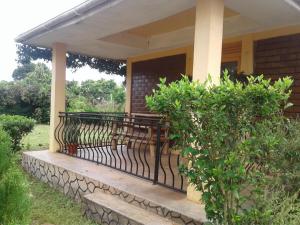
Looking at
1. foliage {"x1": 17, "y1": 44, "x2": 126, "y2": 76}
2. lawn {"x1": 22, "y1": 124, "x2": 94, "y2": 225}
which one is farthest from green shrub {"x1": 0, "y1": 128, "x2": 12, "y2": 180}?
foliage {"x1": 17, "y1": 44, "x2": 126, "y2": 76}

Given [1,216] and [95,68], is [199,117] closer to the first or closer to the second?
[1,216]

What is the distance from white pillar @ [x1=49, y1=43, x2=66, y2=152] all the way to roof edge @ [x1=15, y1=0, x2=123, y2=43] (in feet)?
2.14

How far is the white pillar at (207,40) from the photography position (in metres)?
3.57

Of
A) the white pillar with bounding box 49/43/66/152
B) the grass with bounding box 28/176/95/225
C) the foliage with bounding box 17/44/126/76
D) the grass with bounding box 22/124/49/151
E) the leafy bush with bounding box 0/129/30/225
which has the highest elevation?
the foliage with bounding box 17/44/126/76

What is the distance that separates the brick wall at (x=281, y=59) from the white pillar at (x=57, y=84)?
420cm

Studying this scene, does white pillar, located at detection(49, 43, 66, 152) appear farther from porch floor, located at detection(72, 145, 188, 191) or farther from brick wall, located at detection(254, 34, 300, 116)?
brick wall, located at detection(254, 34, 300, 116)

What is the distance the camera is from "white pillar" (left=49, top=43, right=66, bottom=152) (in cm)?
668

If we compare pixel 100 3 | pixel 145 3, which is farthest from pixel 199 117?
pixel 100 3

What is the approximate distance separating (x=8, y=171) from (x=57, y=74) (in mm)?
4669

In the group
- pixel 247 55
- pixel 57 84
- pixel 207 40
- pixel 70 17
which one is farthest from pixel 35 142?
pixel 207 40

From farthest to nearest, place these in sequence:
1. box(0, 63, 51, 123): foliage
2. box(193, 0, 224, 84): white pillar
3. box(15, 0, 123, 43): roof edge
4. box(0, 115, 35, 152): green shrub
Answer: box(0, 63, 51, 123): foliage
box(0, 115, 35, 152): green shrub
box(15, 0, 123, 43): roof edge
box(193, 0, 224, 84): white pillar

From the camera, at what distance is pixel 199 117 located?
2525 mm

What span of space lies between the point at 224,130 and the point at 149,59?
5.95m

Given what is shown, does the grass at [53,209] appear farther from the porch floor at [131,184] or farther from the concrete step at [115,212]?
the porch floor at [131,184]
